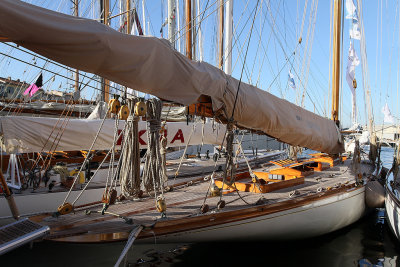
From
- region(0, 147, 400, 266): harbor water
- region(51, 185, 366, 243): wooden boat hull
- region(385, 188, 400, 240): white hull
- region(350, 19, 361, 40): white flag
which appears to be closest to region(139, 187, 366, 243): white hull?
region(51, 185, 366, 243): wooden boat hull

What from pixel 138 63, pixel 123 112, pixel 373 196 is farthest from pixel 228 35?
pixel 138 63

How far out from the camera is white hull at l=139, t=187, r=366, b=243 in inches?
174

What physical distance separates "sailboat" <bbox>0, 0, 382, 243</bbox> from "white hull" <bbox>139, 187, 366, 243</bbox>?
0.02 m

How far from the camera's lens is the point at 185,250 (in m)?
5.78

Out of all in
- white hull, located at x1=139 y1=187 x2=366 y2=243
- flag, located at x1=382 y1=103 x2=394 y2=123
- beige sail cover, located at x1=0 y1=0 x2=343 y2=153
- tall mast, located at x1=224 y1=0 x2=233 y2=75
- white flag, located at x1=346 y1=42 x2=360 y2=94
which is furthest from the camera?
flag, located at x1=382 y1=103 x2=394 y2=123

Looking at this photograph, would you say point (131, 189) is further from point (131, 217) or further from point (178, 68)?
point (178, 68)

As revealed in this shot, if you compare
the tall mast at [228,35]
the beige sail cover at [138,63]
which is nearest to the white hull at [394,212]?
the beige sail cover at [138,63]

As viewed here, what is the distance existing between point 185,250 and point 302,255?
6.81ft

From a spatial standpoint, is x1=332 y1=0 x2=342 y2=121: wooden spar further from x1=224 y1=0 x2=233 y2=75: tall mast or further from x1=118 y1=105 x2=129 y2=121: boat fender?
x1=118 y1=105 x2=129 y2=121: boat fender

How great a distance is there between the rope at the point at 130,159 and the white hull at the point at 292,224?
2.56ft

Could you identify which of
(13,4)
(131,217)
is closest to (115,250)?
(131,217)

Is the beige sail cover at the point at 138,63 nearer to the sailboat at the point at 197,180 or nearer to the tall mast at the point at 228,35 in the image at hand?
the sailboat at the point at 197,180

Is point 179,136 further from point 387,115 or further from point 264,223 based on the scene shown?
point 387,115

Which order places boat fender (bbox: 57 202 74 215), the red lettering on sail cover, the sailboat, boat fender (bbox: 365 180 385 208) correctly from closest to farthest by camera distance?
the sailboat → boat fender (bbox: 57 202 74 215) → boat fender (bbox: 365 180 385 208) → the red lettering on sail cover
